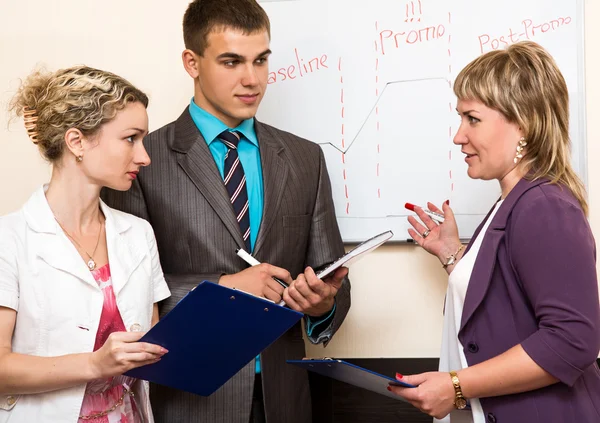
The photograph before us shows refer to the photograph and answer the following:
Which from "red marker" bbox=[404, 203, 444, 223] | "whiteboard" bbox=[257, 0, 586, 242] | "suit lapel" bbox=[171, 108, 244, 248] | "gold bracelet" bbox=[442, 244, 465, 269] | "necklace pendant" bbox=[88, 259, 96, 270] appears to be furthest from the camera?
"whiteboard" bbox=[257, 0, 586, 242]

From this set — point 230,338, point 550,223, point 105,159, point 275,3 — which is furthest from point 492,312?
point 275,3

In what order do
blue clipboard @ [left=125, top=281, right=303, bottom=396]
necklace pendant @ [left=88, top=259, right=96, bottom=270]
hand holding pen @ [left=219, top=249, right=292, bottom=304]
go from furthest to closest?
hand holding pen @ [left=219, top=249, right=292, bottom=304]
necklace pendant @ [left=88, top=259, right=96, bottom=270]
blue clipboard @ [left=125, top=281, right=303, bottom=396]

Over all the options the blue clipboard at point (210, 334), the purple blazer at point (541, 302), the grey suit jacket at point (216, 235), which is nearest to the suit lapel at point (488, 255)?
the purple blazer at point (541, 302)

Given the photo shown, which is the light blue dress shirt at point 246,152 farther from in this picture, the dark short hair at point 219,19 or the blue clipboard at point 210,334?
the blue clipboard at point 210,334

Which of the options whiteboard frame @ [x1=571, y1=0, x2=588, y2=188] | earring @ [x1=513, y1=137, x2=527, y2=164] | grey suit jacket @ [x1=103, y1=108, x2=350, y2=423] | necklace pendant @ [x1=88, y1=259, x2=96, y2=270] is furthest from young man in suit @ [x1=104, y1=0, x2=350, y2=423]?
whiteboard frame @ [x1=571, y1=0, x2=588, y2=188]

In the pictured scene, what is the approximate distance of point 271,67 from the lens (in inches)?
91.3

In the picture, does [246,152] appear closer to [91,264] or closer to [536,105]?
[91,264]

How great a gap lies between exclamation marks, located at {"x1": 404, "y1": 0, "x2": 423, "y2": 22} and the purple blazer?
93cm

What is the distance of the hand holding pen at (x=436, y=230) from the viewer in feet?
6.63

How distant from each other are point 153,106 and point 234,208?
683 millimetres

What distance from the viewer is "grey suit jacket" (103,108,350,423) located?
1793mm

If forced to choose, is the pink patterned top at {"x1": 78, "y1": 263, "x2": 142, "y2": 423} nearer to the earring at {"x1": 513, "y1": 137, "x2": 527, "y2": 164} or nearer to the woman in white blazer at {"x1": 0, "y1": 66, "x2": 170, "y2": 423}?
the woman in white blazer at {"x1": 0, "y1": 66, "x2": 170, "y2": 423}

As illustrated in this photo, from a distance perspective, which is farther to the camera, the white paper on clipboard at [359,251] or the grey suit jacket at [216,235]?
the grey suit jacket at [216,235]

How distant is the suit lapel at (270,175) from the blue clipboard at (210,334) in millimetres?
369
